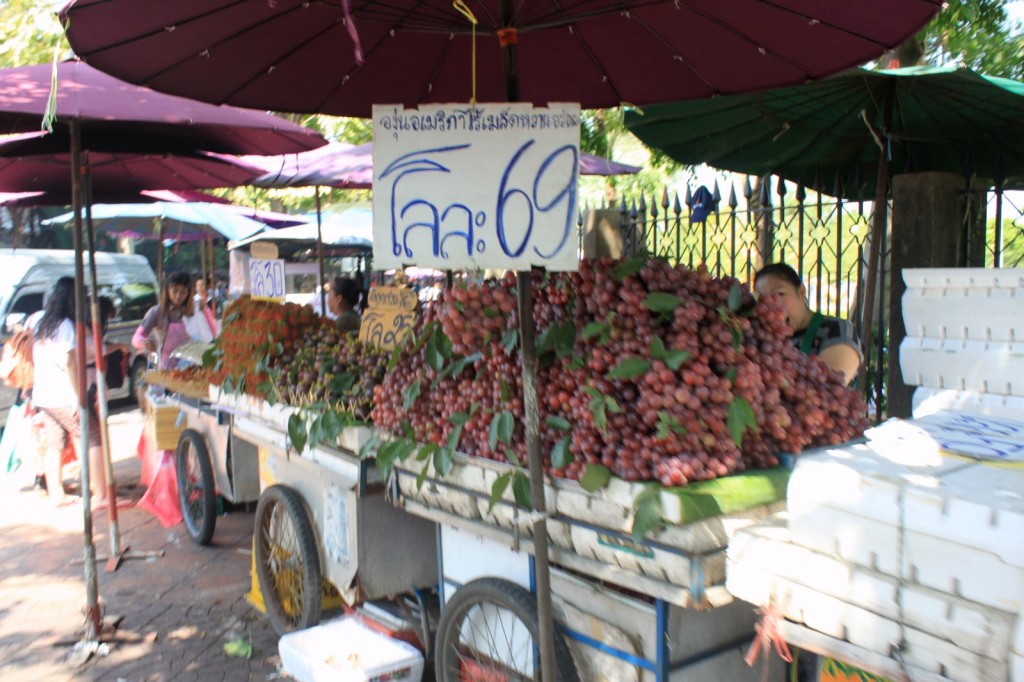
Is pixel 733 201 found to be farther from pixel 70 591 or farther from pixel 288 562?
pixel 70 591

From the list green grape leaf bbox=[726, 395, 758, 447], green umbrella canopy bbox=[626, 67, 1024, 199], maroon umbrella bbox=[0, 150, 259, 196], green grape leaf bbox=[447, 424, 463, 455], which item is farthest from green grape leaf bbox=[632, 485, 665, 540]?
maroon umbrella bbox=[0, 150, 259, 196]

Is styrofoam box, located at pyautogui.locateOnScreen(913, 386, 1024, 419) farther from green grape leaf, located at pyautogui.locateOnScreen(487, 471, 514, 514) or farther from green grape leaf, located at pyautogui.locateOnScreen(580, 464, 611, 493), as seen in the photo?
green grape leaf, located at pyautogui.locateOnScreen(487, 471, 514, 514)

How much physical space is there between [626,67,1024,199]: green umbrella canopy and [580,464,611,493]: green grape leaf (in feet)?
8.98

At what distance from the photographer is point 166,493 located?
641cm

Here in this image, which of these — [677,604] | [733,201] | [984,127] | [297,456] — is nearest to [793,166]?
[733,201]

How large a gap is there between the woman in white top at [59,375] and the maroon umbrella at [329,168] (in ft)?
6.19

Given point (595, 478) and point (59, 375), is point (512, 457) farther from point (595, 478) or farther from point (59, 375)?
point (59, 375)

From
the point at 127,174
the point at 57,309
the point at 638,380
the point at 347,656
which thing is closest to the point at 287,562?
the point at 347,656

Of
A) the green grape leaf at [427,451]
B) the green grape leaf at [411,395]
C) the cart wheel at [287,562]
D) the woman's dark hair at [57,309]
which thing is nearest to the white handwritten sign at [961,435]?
the green grape leaf at [427,451]

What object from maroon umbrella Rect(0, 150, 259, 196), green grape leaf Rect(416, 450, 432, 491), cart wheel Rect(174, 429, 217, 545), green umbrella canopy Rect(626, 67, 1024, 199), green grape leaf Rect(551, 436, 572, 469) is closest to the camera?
green grape leaf Rect(551, 436, 572, 469)

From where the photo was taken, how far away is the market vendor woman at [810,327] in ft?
11.5

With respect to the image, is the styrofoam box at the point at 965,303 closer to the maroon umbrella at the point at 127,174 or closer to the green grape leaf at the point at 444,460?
the green grape leaf at the point at 444,460

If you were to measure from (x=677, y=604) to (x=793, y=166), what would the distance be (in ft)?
18.5

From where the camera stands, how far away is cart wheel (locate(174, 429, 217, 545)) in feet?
18.1
